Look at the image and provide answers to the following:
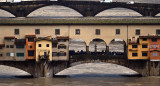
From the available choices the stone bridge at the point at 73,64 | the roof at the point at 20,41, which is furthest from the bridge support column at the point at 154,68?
the roof at the point at 20,41

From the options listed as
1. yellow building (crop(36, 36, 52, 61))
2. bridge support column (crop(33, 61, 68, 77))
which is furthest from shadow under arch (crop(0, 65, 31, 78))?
yellow building (crop(36, 36, 52, 61))

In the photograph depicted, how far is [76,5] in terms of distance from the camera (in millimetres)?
106938

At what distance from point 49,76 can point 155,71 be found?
1349cm

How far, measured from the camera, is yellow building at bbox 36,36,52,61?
2584 inches

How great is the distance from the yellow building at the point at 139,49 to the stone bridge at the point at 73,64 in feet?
1.89

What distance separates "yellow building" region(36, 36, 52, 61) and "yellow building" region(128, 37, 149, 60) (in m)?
10.3

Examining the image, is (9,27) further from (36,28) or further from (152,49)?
(152,49)

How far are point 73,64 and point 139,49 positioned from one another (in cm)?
874

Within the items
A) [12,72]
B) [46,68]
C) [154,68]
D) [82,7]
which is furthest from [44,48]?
[82,7]

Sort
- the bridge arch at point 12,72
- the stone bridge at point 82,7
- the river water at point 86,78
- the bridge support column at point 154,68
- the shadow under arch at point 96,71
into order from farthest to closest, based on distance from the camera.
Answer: the stone bridge at point 82,7, the bridge arch at point 12,72, the shadow under arch at point 96,71, the bridge support column at point 154,68, the river water at point 86,78

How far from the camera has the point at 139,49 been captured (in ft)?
219

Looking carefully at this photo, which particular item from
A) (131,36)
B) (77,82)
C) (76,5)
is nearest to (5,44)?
(77,82)

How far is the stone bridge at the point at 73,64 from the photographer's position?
65312 millimetres

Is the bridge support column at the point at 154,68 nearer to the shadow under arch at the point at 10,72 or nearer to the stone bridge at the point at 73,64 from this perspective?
the stone bridge at the point at 73,64
